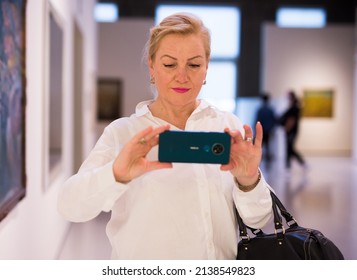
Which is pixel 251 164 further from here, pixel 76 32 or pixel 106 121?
pixel 106 121

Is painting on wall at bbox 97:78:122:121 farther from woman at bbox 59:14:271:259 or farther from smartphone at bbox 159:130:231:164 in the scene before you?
smartphone at bbox 159:130:231:164

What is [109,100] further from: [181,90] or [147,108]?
[181,90]

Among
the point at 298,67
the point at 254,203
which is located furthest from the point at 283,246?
the point at 298,67

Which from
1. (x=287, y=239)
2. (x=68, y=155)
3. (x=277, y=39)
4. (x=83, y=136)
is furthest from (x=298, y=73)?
(x=287, y=239)

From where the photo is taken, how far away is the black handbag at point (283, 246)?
206 centimetres

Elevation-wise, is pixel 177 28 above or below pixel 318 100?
below

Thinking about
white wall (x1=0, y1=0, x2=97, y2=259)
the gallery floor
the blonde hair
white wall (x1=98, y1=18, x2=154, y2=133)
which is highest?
white wall (x1=98, y1=18, x2=154, y2=133)

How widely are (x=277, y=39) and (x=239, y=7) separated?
105 inches

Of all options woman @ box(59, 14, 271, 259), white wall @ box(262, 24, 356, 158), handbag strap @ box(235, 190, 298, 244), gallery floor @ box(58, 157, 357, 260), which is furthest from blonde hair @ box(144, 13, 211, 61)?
white wall @ box(262, 24, 356, 158)

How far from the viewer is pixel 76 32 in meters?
9.58

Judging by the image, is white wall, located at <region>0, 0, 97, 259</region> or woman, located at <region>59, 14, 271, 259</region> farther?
white wall, located at <region>0, 0, 97, 259</region>

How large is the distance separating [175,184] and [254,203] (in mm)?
307

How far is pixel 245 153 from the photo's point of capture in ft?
5.87

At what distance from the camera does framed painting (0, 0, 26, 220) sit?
10.7 ft
